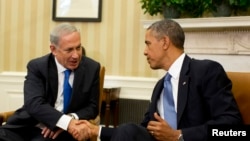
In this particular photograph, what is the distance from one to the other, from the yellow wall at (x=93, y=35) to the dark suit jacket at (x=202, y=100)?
224 cm

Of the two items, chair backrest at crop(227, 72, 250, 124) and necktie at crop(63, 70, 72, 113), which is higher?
chair backrest at crop(227, 72, 250, 124)

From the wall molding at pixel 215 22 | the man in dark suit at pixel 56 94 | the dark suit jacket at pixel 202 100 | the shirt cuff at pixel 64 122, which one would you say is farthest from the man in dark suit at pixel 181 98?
the wall molding at pixel 215 22

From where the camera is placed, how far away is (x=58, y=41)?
2.51 metres

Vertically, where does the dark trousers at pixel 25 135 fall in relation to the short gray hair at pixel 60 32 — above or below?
below

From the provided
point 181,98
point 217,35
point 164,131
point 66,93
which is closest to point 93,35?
point 217,35

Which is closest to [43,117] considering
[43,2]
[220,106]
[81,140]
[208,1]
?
[81,140]

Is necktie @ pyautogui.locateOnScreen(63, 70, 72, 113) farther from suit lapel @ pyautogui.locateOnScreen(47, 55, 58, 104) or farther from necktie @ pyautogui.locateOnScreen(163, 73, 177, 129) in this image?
necktie @ pyautogui.locateOnScreen(163, 73, 177, 129)

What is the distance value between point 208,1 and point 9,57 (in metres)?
Result: 2.64

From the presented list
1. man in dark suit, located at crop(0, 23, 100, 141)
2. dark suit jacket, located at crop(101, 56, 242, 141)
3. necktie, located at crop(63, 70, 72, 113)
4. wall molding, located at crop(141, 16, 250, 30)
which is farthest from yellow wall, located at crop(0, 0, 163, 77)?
dark suit jacket, located at crop(101, 56, 242, 141)

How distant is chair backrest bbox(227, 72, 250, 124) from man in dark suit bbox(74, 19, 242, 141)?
0.20 meters

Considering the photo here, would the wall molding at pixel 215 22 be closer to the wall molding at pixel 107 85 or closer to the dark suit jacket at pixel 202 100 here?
the wall molding at pixel 107 85

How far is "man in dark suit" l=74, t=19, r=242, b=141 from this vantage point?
199cm

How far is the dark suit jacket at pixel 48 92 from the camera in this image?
2512mm

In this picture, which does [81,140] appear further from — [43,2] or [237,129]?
[43,2]
